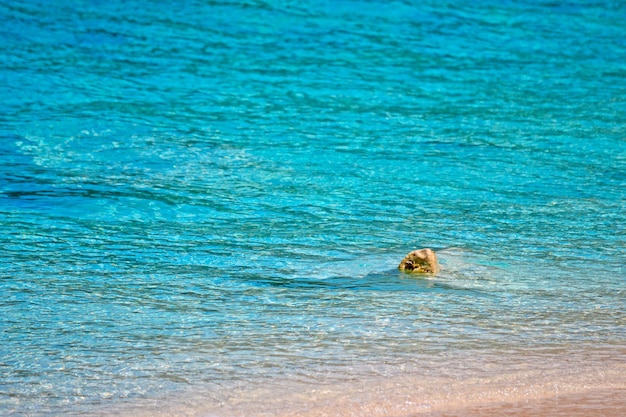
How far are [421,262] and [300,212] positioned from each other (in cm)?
138

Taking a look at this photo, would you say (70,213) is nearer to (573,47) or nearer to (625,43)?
(573,47)

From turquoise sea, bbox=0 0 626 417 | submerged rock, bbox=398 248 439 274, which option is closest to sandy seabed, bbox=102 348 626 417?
turquoise sea, bbox=0 0 626 417

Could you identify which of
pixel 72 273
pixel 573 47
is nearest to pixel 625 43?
pixel 573 47

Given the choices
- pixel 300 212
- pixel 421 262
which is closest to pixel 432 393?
pixel 421 262

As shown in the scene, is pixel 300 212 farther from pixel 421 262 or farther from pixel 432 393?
pixel 432 393

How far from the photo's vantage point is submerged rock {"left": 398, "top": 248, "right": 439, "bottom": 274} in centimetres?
434

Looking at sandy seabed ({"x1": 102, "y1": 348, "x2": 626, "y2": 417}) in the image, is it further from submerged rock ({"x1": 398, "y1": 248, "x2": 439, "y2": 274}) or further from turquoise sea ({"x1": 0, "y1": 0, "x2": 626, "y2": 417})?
submerged rock ({"x1": 398, "y1": 248, "x2": 439, "y2": 274})

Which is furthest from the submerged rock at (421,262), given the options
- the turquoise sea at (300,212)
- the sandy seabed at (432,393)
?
the sandy seabed at (432,393)

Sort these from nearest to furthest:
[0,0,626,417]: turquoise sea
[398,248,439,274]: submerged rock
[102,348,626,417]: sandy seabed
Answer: [102,348,626,417]: sandy seabed < [0,0,626,417]: turquoise sea < [398,248,439,274]: submerged rock

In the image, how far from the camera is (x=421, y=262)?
4.34m

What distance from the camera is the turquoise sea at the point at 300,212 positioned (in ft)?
10.8

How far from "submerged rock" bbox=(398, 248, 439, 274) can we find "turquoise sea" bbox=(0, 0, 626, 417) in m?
0.06

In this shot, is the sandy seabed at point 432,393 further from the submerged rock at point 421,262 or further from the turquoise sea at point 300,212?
the submerged rock at point 421,262

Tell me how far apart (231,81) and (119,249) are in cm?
473
